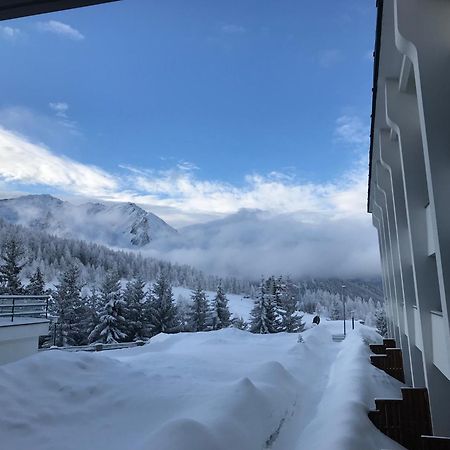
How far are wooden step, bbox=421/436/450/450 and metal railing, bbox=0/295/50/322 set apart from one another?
12.4 meters

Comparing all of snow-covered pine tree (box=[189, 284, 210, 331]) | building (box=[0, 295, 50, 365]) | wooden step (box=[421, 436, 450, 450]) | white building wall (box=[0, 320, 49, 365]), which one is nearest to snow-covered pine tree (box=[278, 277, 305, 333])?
snow-covered pine tree (box=[189, 284, 210, 331])

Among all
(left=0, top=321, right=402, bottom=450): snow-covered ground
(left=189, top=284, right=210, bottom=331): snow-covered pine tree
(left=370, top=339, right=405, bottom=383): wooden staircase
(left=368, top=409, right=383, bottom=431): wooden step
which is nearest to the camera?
(left=0, top=321, right=402, bottom=450): snow-covered ground

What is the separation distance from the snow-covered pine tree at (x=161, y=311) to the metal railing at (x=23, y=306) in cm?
3213

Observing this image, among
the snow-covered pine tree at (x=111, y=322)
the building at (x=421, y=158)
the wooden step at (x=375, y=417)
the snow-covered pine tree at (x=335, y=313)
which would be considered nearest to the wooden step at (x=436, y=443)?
the building at (x=421, y=158)

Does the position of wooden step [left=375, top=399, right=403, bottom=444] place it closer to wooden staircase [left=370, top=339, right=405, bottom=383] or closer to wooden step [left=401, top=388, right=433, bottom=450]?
wooden step [left=401, top=388, right=433, bottom=450]

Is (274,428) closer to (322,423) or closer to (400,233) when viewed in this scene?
(322,423)

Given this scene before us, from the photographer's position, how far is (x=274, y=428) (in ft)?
30.5

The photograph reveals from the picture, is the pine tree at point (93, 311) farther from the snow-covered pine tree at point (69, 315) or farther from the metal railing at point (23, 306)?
the metal railing at point (23, 306)

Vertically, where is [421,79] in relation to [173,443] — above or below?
above

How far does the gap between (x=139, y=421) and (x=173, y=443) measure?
215cm

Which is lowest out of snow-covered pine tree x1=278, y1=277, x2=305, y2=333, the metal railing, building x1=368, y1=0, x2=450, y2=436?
snow-covered pine tree x1=278, y1=277, x2=305, y2=333

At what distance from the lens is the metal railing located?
13844mm

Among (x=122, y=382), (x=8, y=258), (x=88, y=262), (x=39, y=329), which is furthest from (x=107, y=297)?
(x=88, y=262)

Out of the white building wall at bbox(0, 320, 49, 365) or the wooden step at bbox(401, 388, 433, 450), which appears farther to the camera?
the white building wall at bbox(0, 320, 49, 365)
